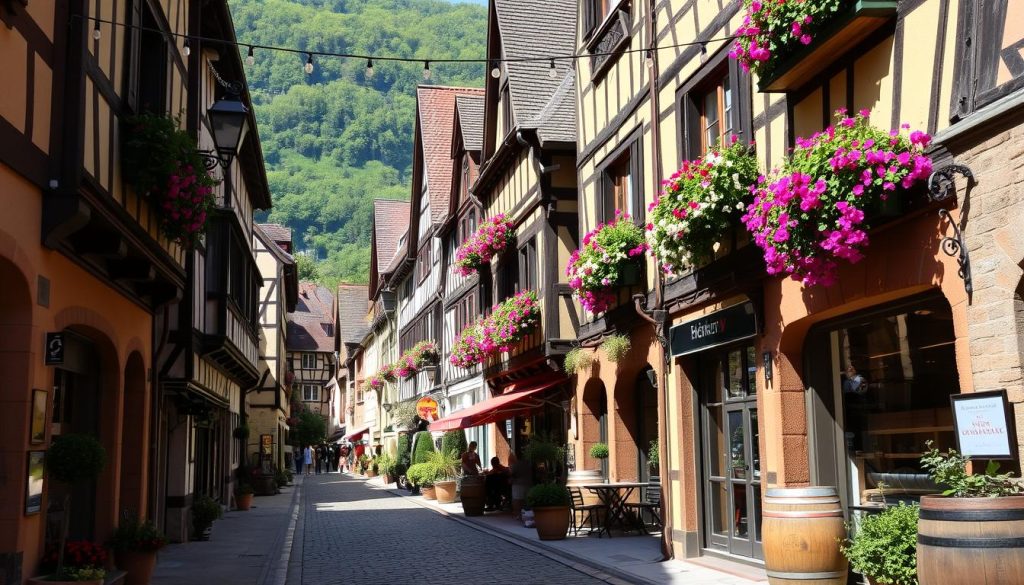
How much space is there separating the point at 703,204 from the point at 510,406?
35.0 feet

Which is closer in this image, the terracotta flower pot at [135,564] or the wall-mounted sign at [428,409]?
the terracotta flower pot at [135,564]

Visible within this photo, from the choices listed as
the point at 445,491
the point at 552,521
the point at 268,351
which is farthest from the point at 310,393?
the point at 552,521

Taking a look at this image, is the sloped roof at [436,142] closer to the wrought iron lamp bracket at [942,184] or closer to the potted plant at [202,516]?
the potted plant at [202,516]

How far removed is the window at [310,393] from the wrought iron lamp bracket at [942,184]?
73685 millimetres

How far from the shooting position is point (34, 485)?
8.43 meters

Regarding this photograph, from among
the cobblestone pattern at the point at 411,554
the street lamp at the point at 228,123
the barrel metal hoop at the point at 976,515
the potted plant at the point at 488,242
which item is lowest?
the cobblestone pattern at the point at 411,554

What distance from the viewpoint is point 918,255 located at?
828 cm

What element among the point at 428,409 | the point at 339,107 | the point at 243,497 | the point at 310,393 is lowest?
the point at 243,497

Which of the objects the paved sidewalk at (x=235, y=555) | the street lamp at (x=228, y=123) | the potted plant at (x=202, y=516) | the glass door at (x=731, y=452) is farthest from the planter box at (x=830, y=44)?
the potted plant at (x=202, y=516)

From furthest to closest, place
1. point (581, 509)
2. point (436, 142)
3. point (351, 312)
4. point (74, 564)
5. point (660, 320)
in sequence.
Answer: point (351, 312) → point (436, 142) → point (581, 509) → point (660, 320) → point (74, 564)

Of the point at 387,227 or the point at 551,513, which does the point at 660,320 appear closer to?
the point at 551,513

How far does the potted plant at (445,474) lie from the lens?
26.3 meters

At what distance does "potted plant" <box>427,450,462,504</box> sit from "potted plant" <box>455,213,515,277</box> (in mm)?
5793

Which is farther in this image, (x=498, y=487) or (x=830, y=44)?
(x=498, y=487)
